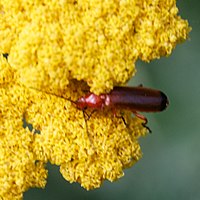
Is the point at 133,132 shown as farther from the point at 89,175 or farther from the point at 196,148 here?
the point at 196,148

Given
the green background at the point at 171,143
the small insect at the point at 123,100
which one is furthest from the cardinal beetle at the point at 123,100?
the green background at the point at 171,143

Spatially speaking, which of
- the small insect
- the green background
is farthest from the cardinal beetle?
the green background

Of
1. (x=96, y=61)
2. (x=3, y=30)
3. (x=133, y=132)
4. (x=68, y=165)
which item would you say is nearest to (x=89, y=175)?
(x=68, y=165)

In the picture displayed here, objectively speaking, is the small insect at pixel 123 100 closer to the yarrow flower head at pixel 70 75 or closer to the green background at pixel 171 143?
the yarrow flower head at pixel 70 75

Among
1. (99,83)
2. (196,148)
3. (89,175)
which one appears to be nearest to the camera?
(99,83)

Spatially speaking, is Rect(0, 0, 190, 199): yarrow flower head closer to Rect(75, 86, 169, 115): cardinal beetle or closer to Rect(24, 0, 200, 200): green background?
Rect(75, 86, 169, 115): cardinal beetle

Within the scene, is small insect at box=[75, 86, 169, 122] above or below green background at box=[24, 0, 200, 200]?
below
